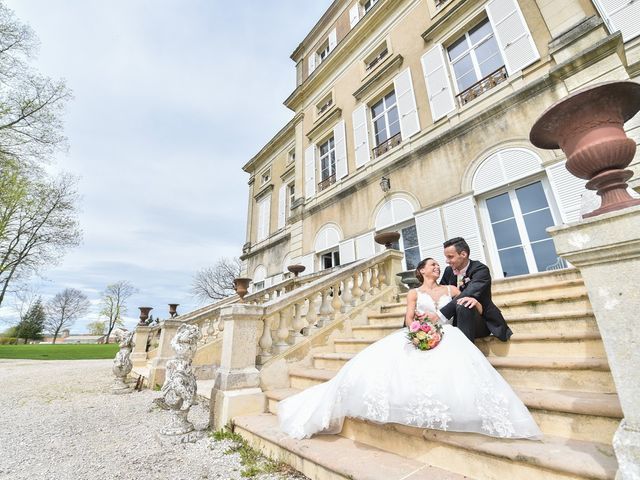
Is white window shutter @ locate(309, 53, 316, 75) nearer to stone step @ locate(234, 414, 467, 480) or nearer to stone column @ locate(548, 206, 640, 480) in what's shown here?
stone column @ locate(548, 206, 640, 480)

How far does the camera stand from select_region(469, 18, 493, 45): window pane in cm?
698

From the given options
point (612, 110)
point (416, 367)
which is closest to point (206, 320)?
point (416, 367)

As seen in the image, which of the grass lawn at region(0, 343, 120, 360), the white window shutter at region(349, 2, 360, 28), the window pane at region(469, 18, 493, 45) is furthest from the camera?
the grass lawn at region(0, 343, 120, 360)

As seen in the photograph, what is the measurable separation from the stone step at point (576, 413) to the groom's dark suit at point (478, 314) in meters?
0.59

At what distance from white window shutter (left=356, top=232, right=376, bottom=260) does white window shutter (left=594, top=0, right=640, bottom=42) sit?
20.3 feet

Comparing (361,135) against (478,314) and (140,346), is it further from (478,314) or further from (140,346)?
(140,346)

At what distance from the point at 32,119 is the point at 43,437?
12595mm

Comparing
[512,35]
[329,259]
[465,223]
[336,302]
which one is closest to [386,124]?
[512,35]

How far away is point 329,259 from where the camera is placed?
32.2 feet

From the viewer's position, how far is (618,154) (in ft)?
4.45

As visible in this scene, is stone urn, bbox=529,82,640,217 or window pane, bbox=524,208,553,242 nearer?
stone urn, bbox=529,82,640,217

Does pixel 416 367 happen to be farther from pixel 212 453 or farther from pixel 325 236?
pixel 325 236

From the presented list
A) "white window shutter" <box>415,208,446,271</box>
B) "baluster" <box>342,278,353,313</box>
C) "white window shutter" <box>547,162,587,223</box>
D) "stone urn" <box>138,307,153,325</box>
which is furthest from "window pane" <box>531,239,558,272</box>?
"stone urn" <box>138,307,153,325</box>

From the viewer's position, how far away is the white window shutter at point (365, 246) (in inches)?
313
